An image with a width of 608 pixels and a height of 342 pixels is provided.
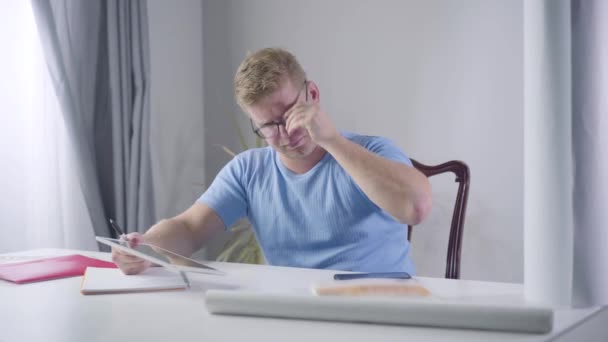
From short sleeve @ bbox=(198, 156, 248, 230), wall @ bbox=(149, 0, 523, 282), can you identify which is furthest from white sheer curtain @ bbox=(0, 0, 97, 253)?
short sleeve @ bbox=(198, 156, 248, 230)

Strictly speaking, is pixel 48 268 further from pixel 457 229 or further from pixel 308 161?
pixel 457 229

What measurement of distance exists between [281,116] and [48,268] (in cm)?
67

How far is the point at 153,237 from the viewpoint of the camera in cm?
143

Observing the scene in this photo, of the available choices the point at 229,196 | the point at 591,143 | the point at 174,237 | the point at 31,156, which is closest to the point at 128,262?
the point at 174,237

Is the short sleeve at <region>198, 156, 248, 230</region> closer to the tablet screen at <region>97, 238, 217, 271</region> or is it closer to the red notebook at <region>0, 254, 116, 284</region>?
the red notebook at <region>0, 254, 116, 284</region>

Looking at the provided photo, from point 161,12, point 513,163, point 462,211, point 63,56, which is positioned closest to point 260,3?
point 161,12

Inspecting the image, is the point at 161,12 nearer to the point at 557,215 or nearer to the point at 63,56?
the point at 63,56

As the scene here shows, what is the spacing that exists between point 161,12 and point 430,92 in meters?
1.47

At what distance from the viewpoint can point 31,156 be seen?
7.98 feet

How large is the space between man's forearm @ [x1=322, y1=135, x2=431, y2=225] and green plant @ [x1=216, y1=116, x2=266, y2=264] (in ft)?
4.44

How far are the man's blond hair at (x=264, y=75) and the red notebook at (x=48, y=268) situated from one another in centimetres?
56

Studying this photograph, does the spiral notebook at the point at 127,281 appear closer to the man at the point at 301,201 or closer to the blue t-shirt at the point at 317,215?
the man at the point at 301,201

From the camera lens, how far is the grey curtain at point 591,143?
0.73 m

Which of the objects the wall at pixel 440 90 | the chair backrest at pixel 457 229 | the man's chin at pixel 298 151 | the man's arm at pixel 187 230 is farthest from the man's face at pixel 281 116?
the wall at pixel 440 90
